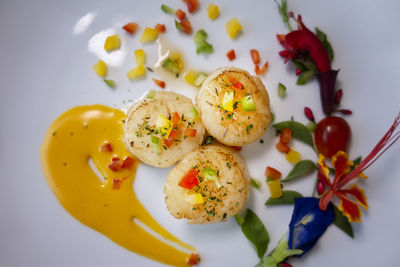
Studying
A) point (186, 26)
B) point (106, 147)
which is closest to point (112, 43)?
point (186, 26)

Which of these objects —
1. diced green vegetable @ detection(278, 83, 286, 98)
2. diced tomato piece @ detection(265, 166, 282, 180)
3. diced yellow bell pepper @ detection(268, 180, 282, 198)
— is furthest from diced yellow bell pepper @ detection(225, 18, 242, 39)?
diced yellow bell pepper @ detection(268, 180, 282, 198)

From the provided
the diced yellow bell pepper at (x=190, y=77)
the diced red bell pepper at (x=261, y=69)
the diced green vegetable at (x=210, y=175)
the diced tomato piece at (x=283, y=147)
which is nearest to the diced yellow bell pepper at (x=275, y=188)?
the diced tomato piece at (x=283, y=147)

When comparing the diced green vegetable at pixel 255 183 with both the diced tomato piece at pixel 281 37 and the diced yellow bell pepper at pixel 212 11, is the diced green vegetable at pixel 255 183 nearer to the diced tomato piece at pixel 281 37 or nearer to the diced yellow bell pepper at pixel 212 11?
the diced tomato piece at pixel 281 37

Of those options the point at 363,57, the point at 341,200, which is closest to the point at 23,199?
the point at 341,200

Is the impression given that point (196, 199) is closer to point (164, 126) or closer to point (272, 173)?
point (164, 126)

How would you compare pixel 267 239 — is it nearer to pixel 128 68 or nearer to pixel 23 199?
pixel 128 68
